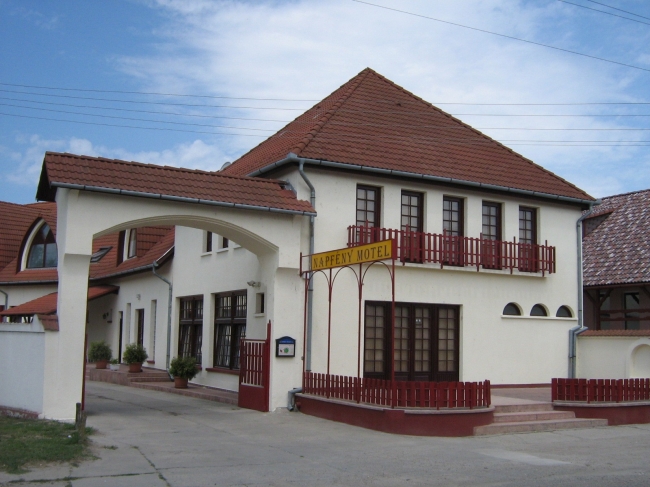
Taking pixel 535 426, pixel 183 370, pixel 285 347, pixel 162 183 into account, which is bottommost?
pixel 535 426

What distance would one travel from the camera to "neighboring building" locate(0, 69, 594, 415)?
15.0 m

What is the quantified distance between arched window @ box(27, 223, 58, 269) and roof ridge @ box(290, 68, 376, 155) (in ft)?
52.5

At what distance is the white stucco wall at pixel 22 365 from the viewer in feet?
44.9

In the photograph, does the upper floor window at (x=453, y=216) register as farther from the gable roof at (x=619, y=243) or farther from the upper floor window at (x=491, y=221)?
the gable roof at (x=619, y=243)

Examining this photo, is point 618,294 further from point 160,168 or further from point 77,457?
point 77,457

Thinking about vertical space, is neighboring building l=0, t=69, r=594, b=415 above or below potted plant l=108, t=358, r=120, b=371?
above

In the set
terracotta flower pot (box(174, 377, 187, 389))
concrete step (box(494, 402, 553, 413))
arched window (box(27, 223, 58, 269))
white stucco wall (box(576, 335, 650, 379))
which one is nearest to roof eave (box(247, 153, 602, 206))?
white stucco wall (box(576, 335, 650, 379))

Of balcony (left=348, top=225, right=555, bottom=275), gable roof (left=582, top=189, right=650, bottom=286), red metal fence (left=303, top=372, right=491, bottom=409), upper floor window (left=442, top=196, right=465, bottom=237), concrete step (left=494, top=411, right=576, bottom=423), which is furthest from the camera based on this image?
gable roof (left=582, top=189, right=650, bottom=286)

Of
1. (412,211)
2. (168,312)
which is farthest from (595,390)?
(168,312)

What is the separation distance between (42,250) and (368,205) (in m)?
19.7

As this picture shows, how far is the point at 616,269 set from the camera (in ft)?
84.4

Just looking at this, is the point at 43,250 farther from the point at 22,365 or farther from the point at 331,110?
Result: the point at 22,365

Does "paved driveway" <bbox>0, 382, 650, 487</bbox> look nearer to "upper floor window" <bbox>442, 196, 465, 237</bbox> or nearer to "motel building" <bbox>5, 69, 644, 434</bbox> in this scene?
"motel building" <bbox>5, 69, 644, 434</bbox>

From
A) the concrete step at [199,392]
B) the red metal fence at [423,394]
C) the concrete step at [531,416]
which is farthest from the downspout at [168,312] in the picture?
the concrete step at [531,416]
